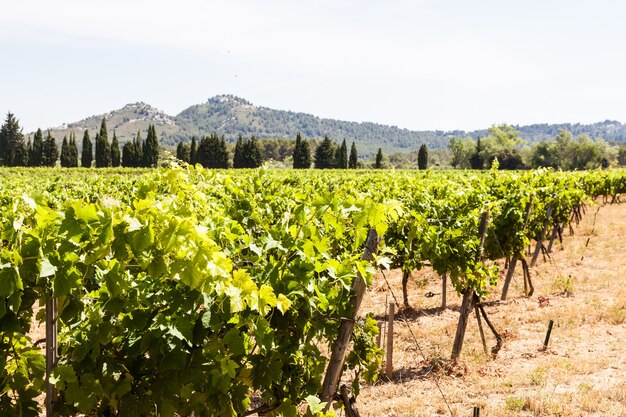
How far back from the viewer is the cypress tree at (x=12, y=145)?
2707 inches

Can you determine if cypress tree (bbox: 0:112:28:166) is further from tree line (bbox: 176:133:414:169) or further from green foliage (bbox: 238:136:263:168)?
green foliage (bbox: 238:136:263:168)

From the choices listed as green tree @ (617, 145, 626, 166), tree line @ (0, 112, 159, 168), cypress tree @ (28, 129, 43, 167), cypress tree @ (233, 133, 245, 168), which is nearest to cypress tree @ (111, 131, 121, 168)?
tree line @ (0, 112, 159, 168)

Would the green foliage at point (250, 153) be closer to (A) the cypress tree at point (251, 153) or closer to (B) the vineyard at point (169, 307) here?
(A) the cypress tree at point (251, 153)

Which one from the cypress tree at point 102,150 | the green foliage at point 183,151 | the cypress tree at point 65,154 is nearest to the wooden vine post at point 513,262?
the cypress tree at point 102,150

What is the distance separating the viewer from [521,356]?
7.61 metres

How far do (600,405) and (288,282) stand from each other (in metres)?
4.83

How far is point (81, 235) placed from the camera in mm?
2234

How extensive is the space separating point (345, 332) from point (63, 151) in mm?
73438

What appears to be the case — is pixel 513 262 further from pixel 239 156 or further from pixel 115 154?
pixel 115 154

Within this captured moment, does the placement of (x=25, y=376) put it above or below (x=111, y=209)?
below

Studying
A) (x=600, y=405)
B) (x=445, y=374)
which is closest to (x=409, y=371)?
(x=445, y=374)

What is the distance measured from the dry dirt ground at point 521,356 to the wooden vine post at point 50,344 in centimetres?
261

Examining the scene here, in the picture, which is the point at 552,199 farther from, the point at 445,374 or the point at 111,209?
the point at 111,209

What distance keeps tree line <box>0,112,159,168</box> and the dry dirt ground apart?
64.2 meters
